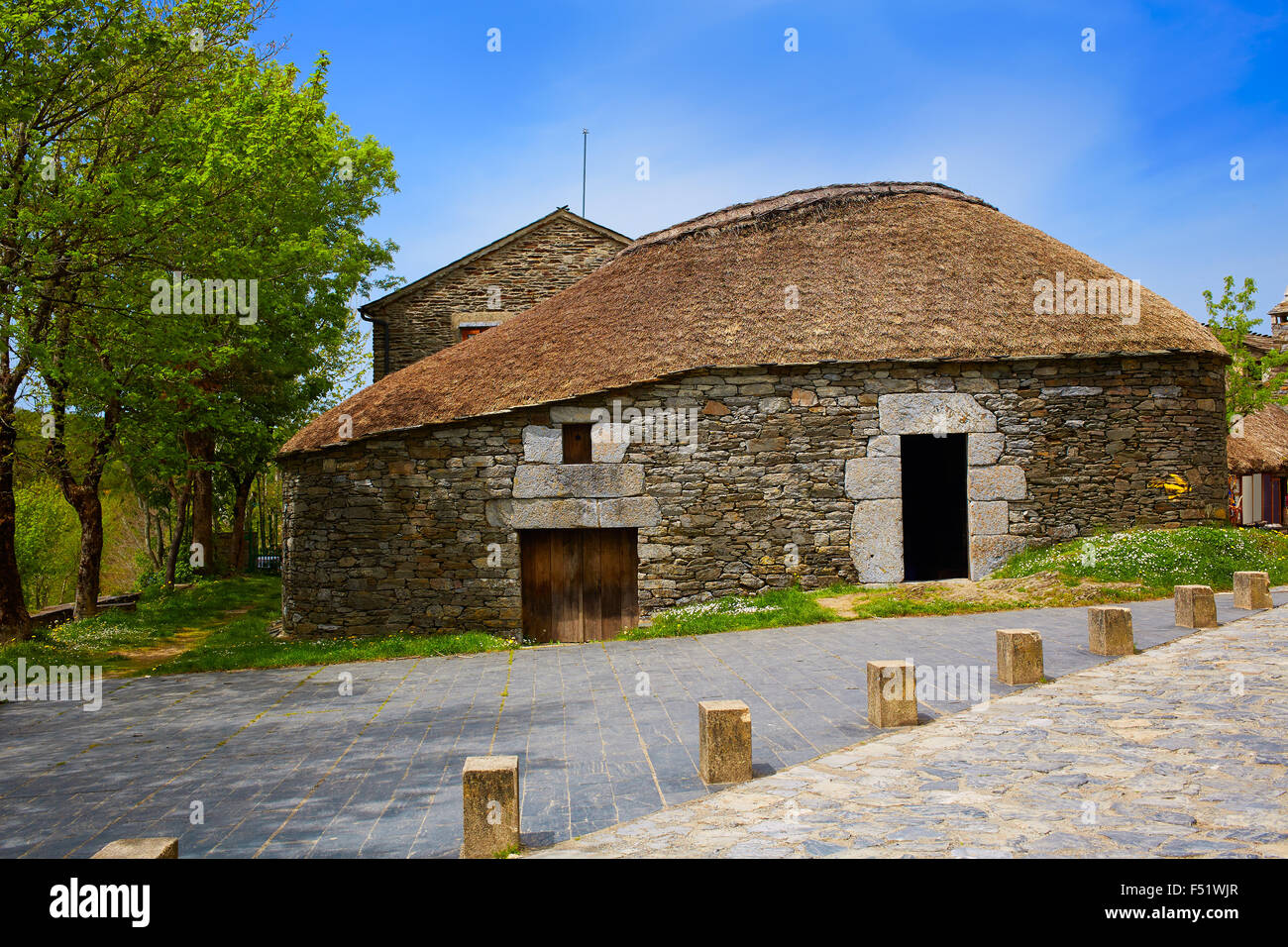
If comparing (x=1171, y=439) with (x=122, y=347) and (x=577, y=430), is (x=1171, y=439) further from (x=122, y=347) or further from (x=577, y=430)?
(x=122, y=347)

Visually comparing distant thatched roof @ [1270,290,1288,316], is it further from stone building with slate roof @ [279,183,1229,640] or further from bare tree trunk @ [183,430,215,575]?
bare tree trunk @ [183,430,215,575]

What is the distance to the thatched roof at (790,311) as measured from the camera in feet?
43.2

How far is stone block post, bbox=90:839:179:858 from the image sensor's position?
135 inches

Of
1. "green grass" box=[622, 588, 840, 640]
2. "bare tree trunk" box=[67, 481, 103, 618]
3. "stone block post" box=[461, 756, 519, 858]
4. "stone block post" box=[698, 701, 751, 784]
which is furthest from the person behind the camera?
"bare tree trunk" box=[67, 481, 103, 618]

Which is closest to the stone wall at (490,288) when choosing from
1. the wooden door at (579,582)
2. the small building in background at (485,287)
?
the small building in background at (485,287)

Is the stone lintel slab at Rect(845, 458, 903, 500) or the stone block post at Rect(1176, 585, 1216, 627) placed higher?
the stone lintel slab at Rect(845, 458, 903, 500)

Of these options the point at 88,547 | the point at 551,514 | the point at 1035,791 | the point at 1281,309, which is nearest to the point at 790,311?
the point at 551,514

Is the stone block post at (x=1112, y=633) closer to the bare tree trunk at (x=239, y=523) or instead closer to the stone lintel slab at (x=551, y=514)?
the stone lintel slab at (x=551, y=514)

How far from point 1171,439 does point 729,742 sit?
11498 millimetres

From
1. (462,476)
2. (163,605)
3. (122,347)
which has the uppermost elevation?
(122,347)

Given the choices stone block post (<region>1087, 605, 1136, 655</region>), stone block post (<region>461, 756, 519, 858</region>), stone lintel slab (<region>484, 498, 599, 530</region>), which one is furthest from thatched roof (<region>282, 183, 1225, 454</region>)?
stone block post (<region>461, 756, 519, 858</region>)

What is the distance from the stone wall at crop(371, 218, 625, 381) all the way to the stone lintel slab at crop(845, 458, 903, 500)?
363 inches

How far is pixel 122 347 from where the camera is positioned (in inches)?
463
